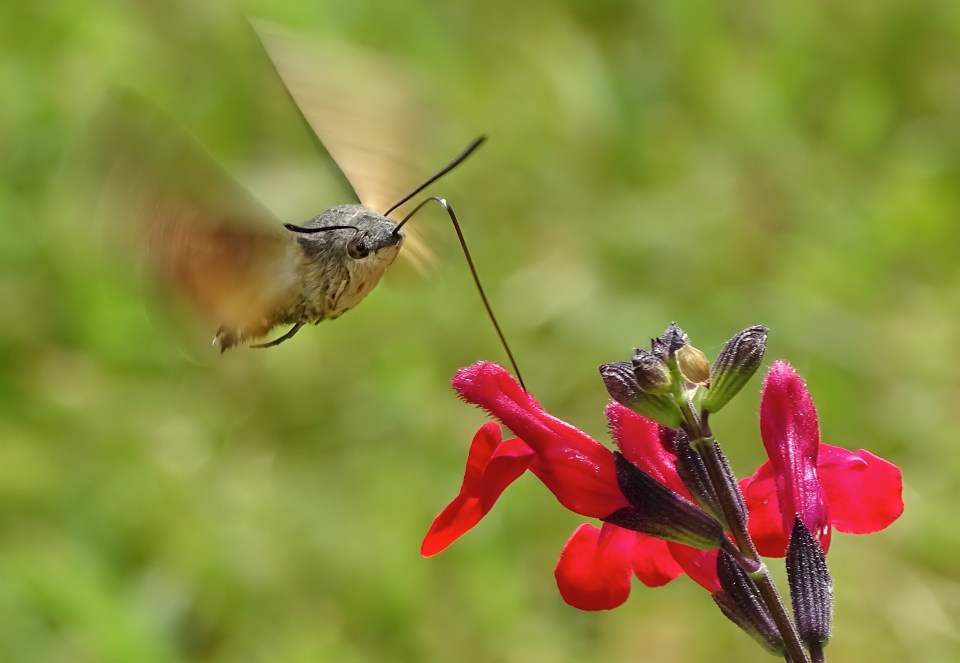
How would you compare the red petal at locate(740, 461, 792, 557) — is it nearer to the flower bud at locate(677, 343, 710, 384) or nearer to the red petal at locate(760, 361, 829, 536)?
the red petal at locate(760, 361, 829, 536)

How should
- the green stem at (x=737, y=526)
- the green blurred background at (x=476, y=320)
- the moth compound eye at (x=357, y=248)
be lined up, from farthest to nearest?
the green blurred background at (x=476, y=320) → the moth compound eye at (x=357, y=248) → the green stem at (x=737, y=526)

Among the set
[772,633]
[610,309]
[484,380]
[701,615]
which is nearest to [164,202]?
[484,380]

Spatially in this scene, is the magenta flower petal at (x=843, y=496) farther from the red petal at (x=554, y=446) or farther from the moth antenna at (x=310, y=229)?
the moth antenna at (x=310, y=229)

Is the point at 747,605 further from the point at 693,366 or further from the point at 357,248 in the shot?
the point at 357,248

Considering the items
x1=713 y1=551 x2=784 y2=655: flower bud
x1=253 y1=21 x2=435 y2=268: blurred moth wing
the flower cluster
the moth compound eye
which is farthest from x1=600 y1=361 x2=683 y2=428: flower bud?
x1=253 y1=21 x2=435 y2=268: blurred moth wing

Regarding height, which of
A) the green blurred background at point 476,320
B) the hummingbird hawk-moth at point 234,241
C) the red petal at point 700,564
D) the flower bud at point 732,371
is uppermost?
the flower bud at point 732,371

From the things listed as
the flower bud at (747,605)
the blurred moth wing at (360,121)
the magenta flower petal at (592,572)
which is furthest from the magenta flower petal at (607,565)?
the blurred moth wing at (360,121)
